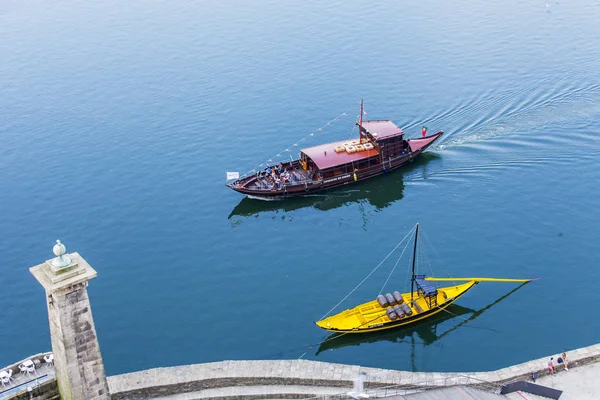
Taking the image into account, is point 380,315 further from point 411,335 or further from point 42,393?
point 42,393

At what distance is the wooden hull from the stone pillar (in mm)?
38880

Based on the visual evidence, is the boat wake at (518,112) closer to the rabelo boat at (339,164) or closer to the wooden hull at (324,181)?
the wooden hull at (324,181)

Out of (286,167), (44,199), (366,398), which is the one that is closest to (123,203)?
(44,199)

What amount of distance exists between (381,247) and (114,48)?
67.5 metres

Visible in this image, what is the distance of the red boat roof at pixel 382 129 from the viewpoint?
244 ft

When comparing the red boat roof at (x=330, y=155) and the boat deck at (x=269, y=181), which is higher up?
the red boat roof at (x=330, y=155)

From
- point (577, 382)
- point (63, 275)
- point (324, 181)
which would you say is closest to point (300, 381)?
point (577, 382)

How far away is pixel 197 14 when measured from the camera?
399 ft

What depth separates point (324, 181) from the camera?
72.4 metres

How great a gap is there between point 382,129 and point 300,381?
40798 mm

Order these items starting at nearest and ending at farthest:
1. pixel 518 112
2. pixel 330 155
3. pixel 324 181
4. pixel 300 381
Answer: pixel 300 381 < pixel 324 181 < pixel 330 155 < pixel 518 112

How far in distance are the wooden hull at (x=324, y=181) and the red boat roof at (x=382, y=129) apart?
2.55 metres

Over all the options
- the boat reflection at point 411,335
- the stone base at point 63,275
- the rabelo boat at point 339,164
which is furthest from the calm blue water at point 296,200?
the stone base at point 63,275

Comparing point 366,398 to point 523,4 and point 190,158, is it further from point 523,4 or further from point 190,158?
point 523,4
